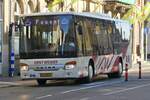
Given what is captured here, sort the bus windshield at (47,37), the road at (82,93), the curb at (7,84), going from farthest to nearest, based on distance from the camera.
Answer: the curb at (7,84), the bus windshield at (47,37), the road at (82,93)

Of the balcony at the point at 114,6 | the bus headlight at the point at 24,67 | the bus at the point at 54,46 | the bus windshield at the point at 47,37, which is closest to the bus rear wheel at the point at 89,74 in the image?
the bus at the point at 54,46

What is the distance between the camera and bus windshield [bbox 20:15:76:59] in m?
21.5

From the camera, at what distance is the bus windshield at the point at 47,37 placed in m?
21.5

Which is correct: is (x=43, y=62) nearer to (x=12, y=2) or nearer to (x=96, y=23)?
(x=96, y=23)

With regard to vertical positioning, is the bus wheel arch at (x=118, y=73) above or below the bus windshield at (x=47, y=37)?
below

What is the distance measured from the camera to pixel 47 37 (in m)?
21.7

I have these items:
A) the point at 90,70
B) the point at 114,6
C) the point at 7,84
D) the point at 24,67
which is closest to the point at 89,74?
the point at 90,70

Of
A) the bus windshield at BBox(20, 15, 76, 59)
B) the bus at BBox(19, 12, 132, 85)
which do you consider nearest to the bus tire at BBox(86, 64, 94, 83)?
the bus at BBox(19, 12, 132, 85)

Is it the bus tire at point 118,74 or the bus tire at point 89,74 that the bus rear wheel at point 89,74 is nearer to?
the bus tire at point 89,74

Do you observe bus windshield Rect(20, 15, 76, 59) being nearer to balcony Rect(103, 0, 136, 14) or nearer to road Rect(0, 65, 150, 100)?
road Rect(0, 65, 150, 100)

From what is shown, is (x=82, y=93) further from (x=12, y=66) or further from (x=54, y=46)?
(x=12, y=66)

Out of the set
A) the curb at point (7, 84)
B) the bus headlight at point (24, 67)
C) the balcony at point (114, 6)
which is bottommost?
the curb at point (7, 84)

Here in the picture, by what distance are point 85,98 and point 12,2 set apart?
671 inches

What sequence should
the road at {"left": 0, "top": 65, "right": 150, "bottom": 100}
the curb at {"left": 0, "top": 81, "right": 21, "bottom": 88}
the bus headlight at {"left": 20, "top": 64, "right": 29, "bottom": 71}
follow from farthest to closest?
1. the curb at {"left": 0, "top": 81, "right": 21, "bottom": 88}
2. the bus headlight at {"left": 20, "top": 64, "right": 29, "bottom": 71}
3. the road at {"left": 0, "top": 65, "right": 150, "bottom": 100}
